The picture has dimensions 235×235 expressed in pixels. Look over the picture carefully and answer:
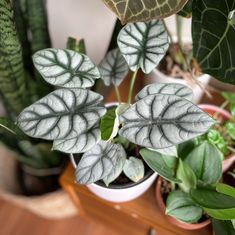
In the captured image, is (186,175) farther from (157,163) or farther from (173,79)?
(173,79)

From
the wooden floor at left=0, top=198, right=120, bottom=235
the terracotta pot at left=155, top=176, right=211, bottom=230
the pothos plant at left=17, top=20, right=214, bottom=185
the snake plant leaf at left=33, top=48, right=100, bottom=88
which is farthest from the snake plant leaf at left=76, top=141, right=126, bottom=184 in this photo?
the wooden floor at left=0, top=198, right=120, bottom=235

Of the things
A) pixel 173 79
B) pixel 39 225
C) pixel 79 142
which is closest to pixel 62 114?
pixel 79 142

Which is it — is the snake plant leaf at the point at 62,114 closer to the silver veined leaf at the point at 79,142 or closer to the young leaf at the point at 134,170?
the silver veined leaf at the point at 79,142

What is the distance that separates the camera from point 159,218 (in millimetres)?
824

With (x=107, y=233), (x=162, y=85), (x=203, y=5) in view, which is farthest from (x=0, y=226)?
(x=203, y=5)

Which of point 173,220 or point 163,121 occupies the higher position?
point 163,121

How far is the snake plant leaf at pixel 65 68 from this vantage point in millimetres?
583

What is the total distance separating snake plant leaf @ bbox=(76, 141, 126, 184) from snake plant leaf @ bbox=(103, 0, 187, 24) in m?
0.23

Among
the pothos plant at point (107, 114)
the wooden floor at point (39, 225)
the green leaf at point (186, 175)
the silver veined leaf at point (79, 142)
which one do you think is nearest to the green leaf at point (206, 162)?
the green leaf at point (186, 175)

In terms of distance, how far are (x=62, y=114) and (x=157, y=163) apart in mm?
210

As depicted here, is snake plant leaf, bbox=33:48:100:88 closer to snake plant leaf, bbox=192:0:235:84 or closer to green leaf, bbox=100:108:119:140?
green leaf, bbox=100:108:119:140

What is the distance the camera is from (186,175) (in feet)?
2.31

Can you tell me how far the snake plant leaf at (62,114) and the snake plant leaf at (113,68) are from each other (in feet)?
0.46

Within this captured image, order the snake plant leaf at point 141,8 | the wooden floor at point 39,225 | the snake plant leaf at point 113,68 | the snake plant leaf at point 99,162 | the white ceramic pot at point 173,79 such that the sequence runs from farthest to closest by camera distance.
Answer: the wooden floor at point 39,225 < the white ceramic pot at point 173,79 < the snake plant leaf at point 113,68 < the snake plant leaf at point 99,162 < the snake plant leaf at point 141,8
